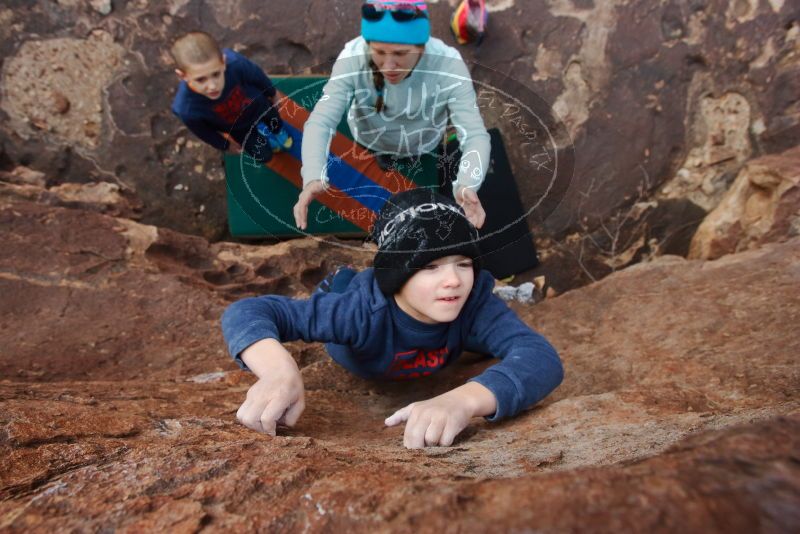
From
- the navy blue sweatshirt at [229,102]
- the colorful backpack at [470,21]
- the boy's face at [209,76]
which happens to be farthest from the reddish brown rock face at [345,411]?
the colorful backpack at [470,21]

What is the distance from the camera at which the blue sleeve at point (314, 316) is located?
1625 millimetres

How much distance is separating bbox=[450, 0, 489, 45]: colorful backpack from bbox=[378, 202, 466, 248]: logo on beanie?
84.8 inches

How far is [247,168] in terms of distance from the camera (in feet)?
4.25

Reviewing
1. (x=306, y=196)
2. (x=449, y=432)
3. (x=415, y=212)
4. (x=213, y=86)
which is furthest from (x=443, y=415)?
(x=213, y=86)

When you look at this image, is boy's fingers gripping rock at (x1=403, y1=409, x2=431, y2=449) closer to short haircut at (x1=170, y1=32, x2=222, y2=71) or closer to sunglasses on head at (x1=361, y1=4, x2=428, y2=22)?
sunglasses on head at (x1=361, y1=4, x2=428, y2=22)

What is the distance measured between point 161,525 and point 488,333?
115 centimetres

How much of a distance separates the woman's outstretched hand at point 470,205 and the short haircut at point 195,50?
172 cm

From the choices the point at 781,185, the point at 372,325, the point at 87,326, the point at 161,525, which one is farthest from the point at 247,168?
the point at 781,185

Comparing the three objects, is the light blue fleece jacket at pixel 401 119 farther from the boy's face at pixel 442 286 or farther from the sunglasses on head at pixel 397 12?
the sunglasses on head at pixel 397 12

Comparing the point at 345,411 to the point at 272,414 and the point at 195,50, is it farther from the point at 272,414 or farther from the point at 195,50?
the point at 195,50

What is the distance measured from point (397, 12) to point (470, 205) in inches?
29.7

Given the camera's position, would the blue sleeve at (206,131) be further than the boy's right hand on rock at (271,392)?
Yes

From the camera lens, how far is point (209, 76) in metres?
2.54

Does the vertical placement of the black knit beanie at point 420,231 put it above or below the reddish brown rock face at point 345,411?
above
